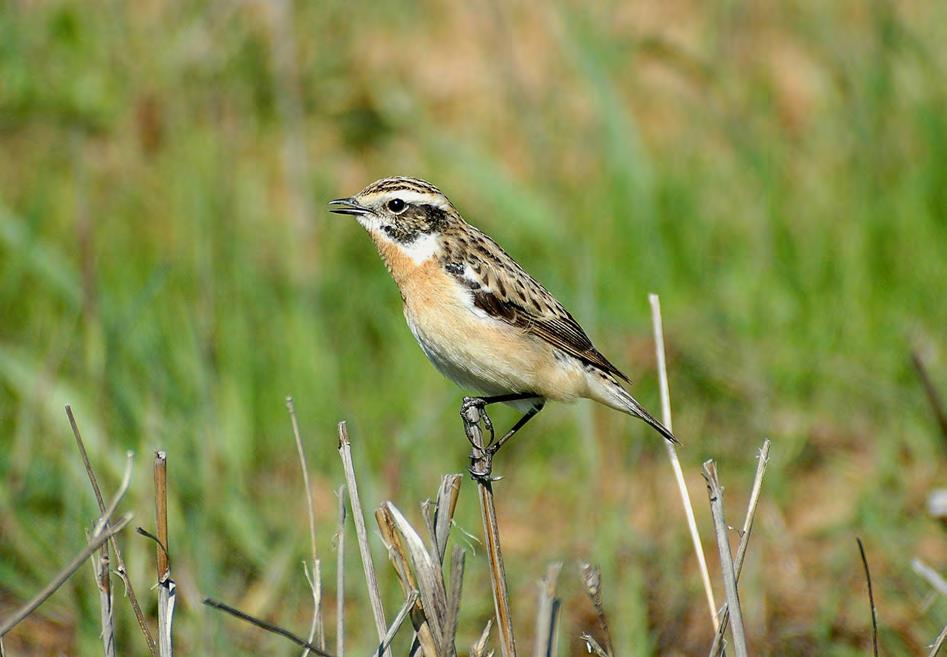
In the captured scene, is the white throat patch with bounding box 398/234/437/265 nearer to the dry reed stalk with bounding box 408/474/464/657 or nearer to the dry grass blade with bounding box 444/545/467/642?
the dry reed stalk with bounding box 408/474/464/657

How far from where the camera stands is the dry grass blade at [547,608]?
287 centimetres

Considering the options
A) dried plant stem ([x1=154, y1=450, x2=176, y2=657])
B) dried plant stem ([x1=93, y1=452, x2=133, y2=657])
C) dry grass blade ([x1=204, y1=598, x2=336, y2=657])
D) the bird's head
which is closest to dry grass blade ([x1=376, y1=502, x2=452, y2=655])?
dry grass blade ([x1=204, y1=598, x2=336, y2=657])

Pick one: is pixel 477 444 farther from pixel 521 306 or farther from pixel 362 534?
pixel 521 306

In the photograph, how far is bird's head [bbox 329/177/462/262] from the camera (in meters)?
4.87

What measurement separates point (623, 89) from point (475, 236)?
3.81 m

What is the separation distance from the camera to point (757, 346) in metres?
6.83

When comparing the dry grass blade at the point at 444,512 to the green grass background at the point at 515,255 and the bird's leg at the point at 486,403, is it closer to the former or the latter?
the bird's leg at the point at 486,403

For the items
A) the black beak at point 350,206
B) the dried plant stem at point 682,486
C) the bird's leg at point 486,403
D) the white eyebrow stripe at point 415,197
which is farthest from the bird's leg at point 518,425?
the black beak at point 350,206

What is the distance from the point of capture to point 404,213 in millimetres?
4949

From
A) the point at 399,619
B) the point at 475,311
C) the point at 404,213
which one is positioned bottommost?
the point at 399,619

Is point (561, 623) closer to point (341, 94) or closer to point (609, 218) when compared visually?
point (609, 218)

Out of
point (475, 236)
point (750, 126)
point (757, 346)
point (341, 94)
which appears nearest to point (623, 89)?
point (750, 126)

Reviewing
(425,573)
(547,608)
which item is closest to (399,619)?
(425,573)

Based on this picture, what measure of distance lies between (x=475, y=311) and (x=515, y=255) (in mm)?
2718
